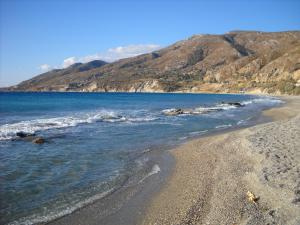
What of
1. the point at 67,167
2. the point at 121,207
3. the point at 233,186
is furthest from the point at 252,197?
the point at 67,167

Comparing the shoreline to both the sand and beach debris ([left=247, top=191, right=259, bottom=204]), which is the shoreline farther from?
beach debris ([left=247, top=191, right=259, bottom=204])

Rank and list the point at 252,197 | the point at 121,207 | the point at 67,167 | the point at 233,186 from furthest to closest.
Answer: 1. the point at 67,167
2. the point at 233,186
3. the point at 121,207
4. the point at 252,197

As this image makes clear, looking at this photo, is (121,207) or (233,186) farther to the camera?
(233,186)

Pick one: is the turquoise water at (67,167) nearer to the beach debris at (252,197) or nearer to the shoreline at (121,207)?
the shoreline at (121,207)

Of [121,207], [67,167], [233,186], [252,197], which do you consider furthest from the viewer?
[67,167]

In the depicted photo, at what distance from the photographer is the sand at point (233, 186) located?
10038 millimetres

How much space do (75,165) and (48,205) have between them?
5.38 metres

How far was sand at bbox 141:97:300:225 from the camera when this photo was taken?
10038 millimetres

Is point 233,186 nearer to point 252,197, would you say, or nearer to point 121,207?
point 252,197

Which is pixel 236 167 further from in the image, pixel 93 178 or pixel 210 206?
pixel 93 178

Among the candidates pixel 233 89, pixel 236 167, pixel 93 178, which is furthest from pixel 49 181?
pixel 233 89

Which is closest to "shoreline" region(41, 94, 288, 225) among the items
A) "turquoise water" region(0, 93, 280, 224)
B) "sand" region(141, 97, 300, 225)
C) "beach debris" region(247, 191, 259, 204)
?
"sand" region(141, 97, 300, 225)

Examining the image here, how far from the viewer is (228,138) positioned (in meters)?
23.7

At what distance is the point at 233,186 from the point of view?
12766 mm
